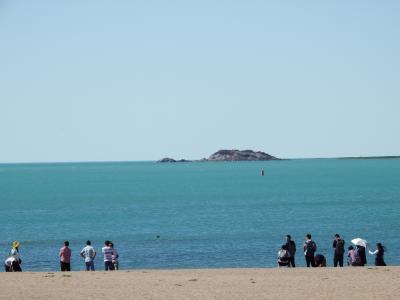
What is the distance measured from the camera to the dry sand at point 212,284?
20531 millimetres

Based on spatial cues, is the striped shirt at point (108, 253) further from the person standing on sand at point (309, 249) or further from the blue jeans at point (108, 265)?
the person standing on sand at point (309, 249)

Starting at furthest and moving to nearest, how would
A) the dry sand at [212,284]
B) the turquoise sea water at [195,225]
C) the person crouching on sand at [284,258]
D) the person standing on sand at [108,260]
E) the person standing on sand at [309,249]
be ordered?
the turquoise sea water at [195,225], the person crouching on sand at [284,258], the person standing on sand at [309,249], the person standing on sand at [108,260], the dry sand at [212,284]

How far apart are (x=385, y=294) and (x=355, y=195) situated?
8767 cm

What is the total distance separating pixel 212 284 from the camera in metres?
22.8

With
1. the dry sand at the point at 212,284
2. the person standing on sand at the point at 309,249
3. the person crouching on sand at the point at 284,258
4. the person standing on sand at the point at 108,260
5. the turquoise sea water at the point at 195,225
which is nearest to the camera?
the dry sand at the point at 212,284

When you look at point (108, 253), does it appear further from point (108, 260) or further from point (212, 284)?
point (212, 284)

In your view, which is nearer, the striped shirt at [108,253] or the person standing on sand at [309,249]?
the striped shirt at [108,253]

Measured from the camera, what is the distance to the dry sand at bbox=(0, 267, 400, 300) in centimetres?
2053

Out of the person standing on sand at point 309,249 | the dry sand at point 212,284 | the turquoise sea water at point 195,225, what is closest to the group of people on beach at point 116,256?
the person standing on sand at point 309,249

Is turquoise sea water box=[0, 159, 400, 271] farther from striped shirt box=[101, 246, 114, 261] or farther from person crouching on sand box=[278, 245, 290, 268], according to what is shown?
striped shirt box=[101, 246, 114, 261]

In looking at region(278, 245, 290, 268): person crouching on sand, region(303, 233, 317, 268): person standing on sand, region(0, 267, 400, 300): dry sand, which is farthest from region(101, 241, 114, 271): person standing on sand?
region(303, 233, 317, 268): person standing on sand

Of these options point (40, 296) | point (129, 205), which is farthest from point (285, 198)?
point (40, 296)

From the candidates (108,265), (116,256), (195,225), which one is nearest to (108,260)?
(108,265)

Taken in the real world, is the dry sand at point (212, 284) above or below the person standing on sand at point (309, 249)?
below
